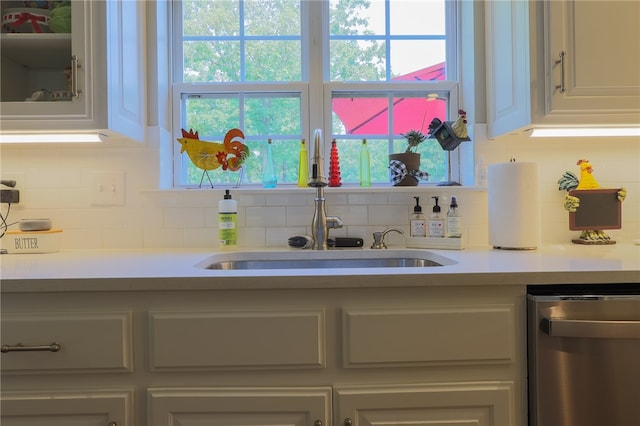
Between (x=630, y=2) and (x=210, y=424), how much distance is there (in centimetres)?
180

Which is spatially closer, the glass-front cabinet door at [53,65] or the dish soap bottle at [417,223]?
the glass-front cabinet door at [53,65]

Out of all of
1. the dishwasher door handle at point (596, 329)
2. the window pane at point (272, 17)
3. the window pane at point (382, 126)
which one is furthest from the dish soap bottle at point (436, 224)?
the window pane at point (272, 17)

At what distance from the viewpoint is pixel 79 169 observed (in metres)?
1.77

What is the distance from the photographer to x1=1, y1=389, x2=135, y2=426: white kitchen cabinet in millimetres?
1077

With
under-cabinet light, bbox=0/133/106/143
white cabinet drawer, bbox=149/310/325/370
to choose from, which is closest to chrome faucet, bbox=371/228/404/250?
white cabinet drawer, bbox=149/310/325/370

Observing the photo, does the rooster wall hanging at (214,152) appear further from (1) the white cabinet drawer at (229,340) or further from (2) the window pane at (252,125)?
(1) the white cabinet drawer at (229,340)

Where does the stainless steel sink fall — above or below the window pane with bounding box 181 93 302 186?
below

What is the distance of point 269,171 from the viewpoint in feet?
6.13

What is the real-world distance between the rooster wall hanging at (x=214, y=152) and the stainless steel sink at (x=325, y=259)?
38 centimetres

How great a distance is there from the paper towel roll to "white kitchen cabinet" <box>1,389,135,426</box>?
1293mm

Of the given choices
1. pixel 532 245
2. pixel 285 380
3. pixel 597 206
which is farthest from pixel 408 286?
pixel 597 206

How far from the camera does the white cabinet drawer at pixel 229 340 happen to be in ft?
3.53

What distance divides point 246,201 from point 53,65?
810mm

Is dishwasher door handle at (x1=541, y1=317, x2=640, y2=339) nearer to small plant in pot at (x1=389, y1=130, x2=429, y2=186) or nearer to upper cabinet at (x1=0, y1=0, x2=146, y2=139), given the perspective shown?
small plant in pot at (x1=389, y1=130, x2=429, y2=186)
